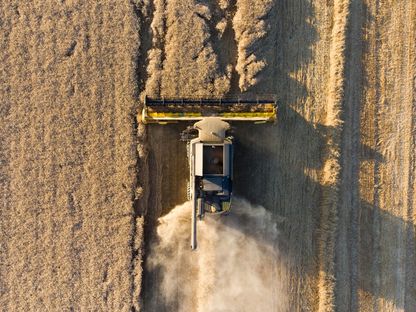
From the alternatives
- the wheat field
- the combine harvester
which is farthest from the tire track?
the combine harvester

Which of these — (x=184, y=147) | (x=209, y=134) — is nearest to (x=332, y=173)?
(x=209, y=134)

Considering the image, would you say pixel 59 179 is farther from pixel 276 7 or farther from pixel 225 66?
pixel 276 7

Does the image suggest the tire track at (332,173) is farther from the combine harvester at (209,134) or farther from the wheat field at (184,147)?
the combine harvester at (209,134)

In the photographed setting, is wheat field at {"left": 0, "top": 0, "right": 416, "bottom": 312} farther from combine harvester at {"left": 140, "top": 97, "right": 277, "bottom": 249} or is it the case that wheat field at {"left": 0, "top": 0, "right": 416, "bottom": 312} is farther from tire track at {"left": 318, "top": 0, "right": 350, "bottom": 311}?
combine harvester at {"left": 140, "top": 97, "right": 277, "bottom": 249}

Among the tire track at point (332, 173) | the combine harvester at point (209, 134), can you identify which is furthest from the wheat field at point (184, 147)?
the combine harvester at point (209, 134)

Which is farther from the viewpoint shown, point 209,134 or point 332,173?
point 332,173

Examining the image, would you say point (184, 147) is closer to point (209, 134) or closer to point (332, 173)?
point (209, 134)

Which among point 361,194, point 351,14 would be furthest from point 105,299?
point 351,14
